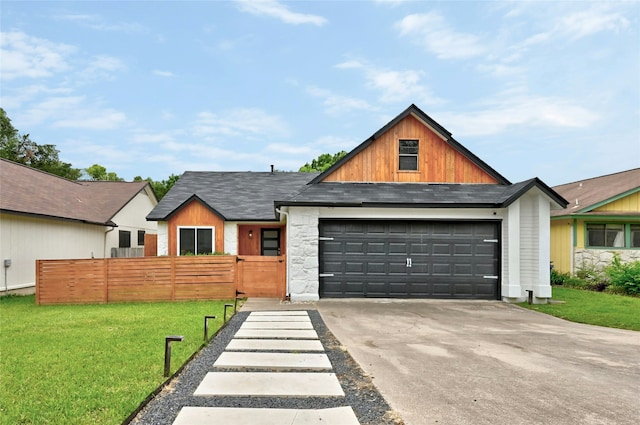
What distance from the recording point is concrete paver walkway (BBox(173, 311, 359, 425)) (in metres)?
3.82

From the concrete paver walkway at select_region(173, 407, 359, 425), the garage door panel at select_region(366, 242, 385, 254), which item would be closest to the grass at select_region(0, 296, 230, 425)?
the concrete paver walkway at select_region(173, 407, 359, 425)

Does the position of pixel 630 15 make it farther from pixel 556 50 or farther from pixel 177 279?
pixel 177 279

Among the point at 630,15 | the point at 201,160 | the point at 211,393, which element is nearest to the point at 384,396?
the point at 211,393

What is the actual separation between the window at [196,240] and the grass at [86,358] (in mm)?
6093

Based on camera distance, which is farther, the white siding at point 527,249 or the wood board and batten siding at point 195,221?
the wood board and batten siding at point 195,221

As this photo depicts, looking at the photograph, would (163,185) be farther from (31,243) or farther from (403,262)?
(403,262)

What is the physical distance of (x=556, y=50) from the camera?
1557cm

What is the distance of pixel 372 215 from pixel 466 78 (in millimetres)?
10197

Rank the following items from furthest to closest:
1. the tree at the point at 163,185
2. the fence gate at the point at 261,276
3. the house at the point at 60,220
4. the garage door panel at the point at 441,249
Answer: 1. the tree at the point at 163,185
2. the house at the point at 60,220
3. the fence gate at the point at 261,276
4. the garage door panel at the point at 441,249

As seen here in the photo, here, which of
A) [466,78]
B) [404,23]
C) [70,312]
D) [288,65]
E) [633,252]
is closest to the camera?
[70,312]

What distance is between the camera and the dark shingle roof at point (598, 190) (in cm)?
1708

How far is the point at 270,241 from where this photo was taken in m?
18.5

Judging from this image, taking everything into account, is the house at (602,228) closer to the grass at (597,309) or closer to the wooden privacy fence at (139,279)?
the grass at (597,309)

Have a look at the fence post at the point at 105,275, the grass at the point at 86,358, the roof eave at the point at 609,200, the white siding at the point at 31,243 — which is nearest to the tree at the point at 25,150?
the white siding at the point at 31,243
